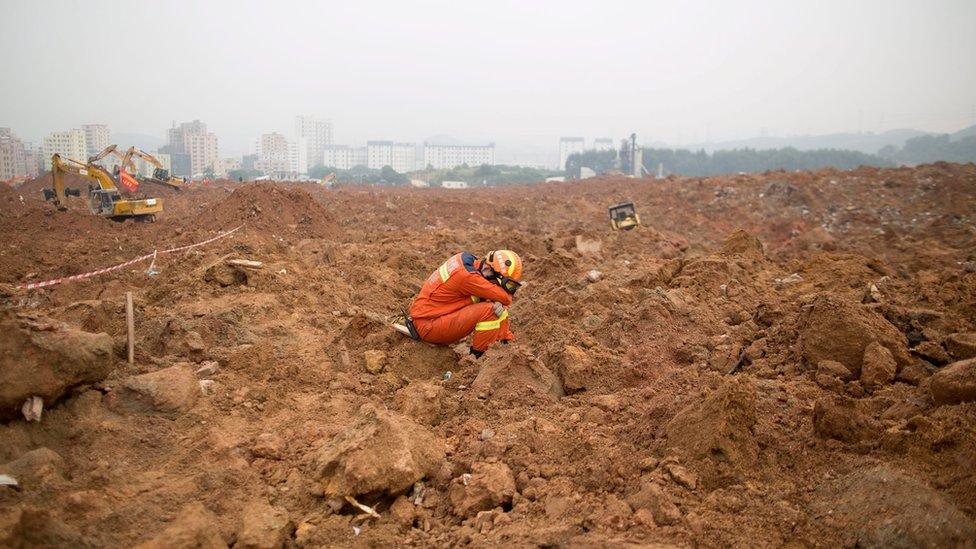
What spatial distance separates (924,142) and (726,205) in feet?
148

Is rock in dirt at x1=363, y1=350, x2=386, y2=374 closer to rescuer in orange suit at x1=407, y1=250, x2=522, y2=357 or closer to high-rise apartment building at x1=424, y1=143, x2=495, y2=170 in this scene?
rescuer in orange suit at x1=407, y1=250, x2=522, y2=357

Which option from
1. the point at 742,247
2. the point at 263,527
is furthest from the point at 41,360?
the point at 742,247

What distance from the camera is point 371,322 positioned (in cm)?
614

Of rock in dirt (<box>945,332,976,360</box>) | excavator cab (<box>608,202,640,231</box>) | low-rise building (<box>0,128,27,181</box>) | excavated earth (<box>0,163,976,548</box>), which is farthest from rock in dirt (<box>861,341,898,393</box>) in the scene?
low-rise building (<box>0,128,27,181</box>)

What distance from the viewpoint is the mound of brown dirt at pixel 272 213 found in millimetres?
14305

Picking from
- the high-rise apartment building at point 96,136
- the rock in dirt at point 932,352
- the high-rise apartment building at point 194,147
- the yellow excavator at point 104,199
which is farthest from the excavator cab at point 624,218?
the high-rise apartment building at point 194,147

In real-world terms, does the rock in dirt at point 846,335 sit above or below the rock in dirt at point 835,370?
above

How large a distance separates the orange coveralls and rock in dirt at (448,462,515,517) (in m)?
2.27

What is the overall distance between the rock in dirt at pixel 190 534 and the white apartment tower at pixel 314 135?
87980 millimetres

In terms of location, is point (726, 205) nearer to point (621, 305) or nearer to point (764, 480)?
point (621, 305)

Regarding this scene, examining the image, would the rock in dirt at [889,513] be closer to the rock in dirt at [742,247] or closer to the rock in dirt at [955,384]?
the rock in dirt at [955,384]

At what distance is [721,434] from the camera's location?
3201 mm

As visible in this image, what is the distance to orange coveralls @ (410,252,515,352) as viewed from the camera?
219 inches

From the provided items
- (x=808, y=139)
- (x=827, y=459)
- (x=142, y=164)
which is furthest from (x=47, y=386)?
(x=808, y=139)
